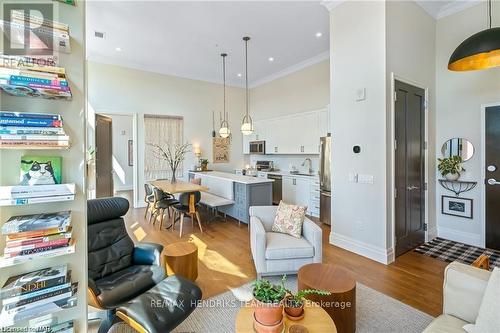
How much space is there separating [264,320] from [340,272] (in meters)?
1.08

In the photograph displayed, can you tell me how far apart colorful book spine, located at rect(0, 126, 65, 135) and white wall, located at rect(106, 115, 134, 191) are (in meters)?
8.89

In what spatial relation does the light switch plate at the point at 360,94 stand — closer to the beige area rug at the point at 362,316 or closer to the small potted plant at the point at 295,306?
the beige area rug at the point at 362,316

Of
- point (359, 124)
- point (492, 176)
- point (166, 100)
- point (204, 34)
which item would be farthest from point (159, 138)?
point (492, 176)

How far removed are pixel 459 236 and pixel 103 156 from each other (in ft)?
24.8

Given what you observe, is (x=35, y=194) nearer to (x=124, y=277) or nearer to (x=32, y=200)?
(x=32, y=200)

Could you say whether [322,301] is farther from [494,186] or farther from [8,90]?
[494,186]

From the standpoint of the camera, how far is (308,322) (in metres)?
1.45

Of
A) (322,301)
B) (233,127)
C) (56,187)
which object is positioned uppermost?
(233,127)

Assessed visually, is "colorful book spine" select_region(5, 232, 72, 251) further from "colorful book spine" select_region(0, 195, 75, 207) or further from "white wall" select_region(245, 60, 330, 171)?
"white wall" select_region(245, 60, 330, 171)

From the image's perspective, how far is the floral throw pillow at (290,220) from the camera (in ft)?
9.68

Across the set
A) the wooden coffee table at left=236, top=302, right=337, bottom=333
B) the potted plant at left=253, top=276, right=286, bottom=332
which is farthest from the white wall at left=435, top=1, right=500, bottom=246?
the potted plant at left=253, top=276, right=286, bottom=332

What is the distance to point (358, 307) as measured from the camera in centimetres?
230

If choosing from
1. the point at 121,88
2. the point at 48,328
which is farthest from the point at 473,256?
the point at 121,88

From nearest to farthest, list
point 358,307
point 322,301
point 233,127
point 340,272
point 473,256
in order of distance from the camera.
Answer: point 322,301 → point 340,272 → point 358,307 → point 473,256 → point 233,127
